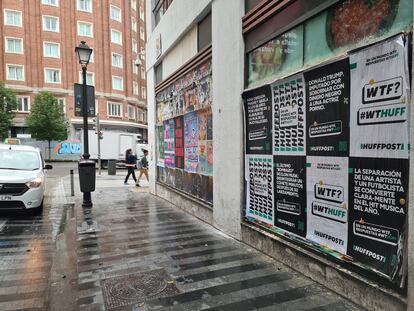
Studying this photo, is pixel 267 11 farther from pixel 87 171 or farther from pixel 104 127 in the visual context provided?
pixel 104 127

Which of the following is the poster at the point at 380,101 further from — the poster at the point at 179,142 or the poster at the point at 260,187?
the poster at the point at 179,142

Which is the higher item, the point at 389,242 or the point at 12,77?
the point at 12,77

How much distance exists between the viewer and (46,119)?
36.3m

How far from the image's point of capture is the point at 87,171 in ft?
31.2

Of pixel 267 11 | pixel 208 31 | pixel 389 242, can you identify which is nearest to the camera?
pixel 389 242

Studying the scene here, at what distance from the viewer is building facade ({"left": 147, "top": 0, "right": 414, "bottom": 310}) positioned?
123 inches

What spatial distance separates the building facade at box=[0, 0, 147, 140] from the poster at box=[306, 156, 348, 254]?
3611 centimetres

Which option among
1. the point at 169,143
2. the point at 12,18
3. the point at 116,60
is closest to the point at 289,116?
the point at 169,143

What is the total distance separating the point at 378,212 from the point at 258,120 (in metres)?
2.51

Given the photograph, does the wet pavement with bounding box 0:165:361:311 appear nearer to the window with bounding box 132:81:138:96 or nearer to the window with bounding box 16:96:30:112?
the window with bounding box 16:96:30:112

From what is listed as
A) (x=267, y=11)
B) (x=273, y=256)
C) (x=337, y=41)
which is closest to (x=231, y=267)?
(x=273, y=256)

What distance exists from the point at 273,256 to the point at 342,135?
2212mm

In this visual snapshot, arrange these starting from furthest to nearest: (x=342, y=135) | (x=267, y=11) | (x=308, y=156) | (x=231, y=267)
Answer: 1. (x=267, y=11)
2. (x=231, y=267)
3. (x=308, y=156)
4. (x=342, y=135)

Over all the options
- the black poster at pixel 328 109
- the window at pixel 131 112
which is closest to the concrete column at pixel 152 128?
the black poster at pixel 328 109
